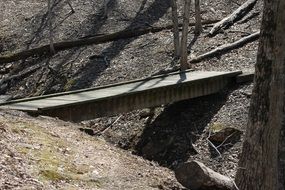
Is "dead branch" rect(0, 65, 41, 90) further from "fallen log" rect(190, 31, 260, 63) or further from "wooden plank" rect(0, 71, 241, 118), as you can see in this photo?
"fallen log" rect(190, 31, 260, 63)

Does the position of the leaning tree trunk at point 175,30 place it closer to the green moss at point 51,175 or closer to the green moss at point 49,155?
the green moss at point 49,155

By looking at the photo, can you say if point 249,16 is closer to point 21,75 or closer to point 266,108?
point 21,75

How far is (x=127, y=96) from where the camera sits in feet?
42.1

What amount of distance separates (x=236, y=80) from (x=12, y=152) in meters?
8.10

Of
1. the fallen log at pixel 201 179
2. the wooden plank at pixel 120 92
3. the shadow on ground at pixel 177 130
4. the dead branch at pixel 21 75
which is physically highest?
the wooden plank at pixel 120 92

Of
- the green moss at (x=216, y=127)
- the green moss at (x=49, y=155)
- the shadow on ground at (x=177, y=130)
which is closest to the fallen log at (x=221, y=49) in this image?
the shadow on ground at (x=177, y=130)

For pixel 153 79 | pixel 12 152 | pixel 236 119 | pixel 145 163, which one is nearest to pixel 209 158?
pixel 236 119

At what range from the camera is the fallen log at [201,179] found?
8.12 meters

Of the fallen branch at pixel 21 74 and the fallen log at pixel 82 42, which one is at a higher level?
the fallen log at pixel 82 42

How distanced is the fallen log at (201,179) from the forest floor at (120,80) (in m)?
0.36

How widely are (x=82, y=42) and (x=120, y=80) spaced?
418 cm

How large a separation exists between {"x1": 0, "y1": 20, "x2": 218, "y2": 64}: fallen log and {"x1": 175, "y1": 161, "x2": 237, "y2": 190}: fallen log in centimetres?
1199

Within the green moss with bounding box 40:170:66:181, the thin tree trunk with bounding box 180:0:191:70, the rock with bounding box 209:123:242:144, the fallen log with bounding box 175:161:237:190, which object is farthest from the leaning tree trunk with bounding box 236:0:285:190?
the thin tree trunk with bounding box 180:0:191:70

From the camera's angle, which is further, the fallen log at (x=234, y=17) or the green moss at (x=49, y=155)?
the fallen log at (x=234, y=17)
